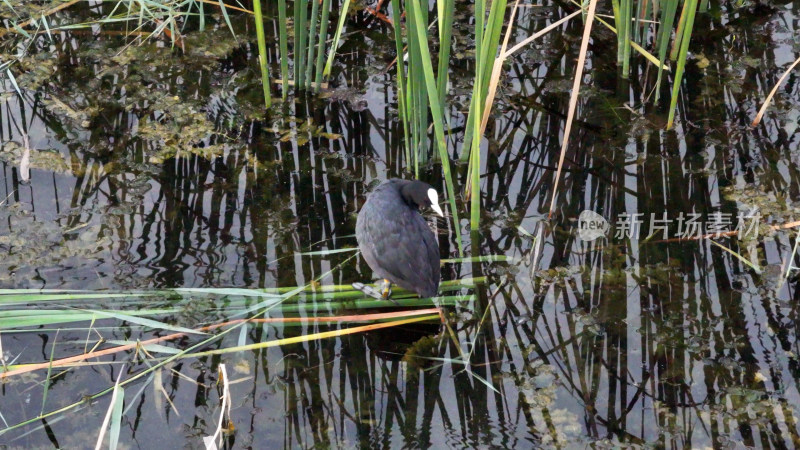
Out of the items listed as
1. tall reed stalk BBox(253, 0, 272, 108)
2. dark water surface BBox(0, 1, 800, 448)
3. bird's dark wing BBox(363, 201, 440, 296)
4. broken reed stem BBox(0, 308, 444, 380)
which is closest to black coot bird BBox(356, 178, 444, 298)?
bird's dark wing BBox(363, 201, 440, 296)

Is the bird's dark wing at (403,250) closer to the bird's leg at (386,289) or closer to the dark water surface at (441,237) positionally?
the bird's leg at (386,289)

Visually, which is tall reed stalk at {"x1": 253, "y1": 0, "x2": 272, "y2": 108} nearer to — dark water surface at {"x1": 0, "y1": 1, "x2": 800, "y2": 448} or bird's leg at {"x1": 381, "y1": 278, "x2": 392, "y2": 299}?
dark water surface at {"x1": 0, "y1": 1, "x2": 800, "y2": 448}

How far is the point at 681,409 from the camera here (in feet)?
10.1

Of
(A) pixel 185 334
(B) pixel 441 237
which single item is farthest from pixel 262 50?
(A) pixel 185 334

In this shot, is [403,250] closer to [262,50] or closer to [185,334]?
[185,334]

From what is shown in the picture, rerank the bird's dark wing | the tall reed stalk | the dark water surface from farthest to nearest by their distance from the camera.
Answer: the tall reed stalk
the bird's dark wing
the dark water surface

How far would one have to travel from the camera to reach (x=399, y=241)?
3.37 metres

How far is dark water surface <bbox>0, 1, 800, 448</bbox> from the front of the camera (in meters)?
3.09

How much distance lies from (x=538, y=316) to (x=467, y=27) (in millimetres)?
2289

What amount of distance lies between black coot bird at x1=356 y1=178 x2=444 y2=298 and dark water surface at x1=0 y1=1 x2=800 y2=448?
253 millimetres

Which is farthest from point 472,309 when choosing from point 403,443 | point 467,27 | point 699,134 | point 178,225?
point 467,27

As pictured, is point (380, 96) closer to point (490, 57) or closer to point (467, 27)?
point (467, 27)

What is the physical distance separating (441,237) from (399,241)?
0.64 meters

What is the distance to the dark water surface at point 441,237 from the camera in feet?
10.1
